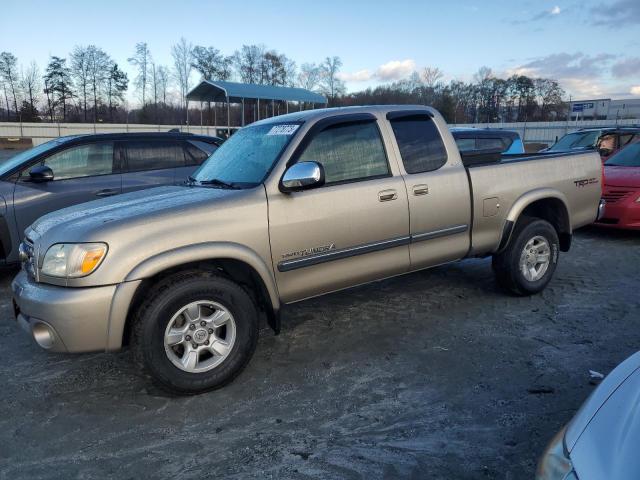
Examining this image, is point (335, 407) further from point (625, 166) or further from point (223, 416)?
point (625, 166)

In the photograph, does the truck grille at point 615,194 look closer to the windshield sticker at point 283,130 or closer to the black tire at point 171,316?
the windshield sticker at point 283,130

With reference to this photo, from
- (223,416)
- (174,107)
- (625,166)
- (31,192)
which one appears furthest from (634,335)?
(174,107)

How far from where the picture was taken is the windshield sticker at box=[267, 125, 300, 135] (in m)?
3.85

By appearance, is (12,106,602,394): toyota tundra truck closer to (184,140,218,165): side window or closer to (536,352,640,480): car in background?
(536,352,640,480): car in background

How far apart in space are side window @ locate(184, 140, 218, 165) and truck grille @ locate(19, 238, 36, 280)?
371 centimetres

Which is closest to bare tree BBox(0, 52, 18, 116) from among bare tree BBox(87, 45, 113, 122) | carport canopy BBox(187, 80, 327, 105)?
bare tree BBox(87, 45, 113, 122)

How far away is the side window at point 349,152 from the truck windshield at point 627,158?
22.5 feet

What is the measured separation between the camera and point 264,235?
11.3ft

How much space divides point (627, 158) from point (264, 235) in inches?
329

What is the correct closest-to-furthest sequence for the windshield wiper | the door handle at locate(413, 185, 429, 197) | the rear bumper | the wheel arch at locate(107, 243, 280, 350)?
the wheel arch at locate(107, 243, 280, 350) < the windshield wiper < the door handle at locate(413, 185, 429, 197) < the rear bumper

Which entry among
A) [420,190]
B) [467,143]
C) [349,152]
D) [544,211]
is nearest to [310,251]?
[349,152]

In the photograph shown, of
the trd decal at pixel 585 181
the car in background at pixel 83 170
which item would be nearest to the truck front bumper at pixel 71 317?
the car in background at pixel 83 170

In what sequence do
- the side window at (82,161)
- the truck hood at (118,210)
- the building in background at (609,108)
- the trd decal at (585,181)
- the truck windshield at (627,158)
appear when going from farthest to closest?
the building in background at (609,108)
the truck windshield at (627,158)
the side window at (82,161)
the trd decal at (585,181)
the truck hood at (118,210)

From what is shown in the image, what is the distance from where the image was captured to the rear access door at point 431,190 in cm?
418
